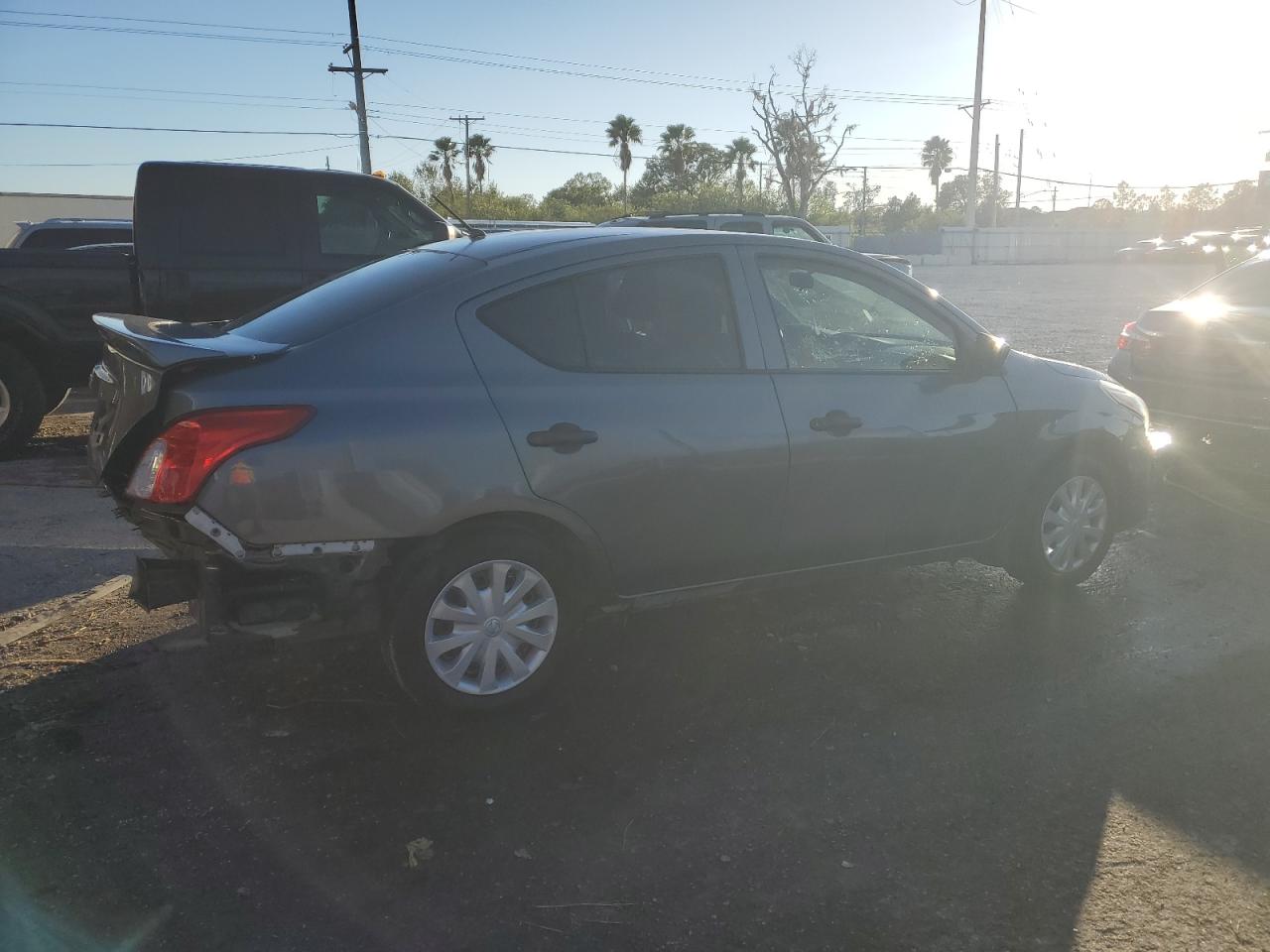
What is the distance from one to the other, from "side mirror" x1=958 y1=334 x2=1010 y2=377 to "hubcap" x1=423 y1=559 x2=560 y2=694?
2.18 metres

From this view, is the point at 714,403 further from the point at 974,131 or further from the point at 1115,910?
the point at 974,131

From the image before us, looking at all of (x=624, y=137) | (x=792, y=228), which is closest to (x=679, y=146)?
(x=624, y=137)

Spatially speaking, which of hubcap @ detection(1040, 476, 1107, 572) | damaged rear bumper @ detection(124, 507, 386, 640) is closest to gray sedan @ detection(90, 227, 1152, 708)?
damaged rear bumper @ detection(124, 507, 386, 640)

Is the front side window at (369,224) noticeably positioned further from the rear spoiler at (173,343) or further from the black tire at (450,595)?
the black tire at (450,595)

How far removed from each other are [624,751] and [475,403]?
130 cm

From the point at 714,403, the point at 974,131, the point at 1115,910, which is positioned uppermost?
the point at 974,131

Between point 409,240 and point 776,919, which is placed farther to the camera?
point 409,240

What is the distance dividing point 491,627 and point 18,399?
587 cm

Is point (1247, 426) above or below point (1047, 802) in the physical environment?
above

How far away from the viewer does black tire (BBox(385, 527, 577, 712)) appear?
3422 mm

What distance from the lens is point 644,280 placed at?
396cm

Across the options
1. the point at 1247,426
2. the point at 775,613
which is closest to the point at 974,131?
the point at 1247,426

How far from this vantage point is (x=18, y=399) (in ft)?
25.1

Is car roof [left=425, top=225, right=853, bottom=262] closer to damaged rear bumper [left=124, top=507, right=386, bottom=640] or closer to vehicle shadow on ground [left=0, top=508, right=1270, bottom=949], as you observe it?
damaged rear bumper [left=124, top=507, right=386, bottom=640]
